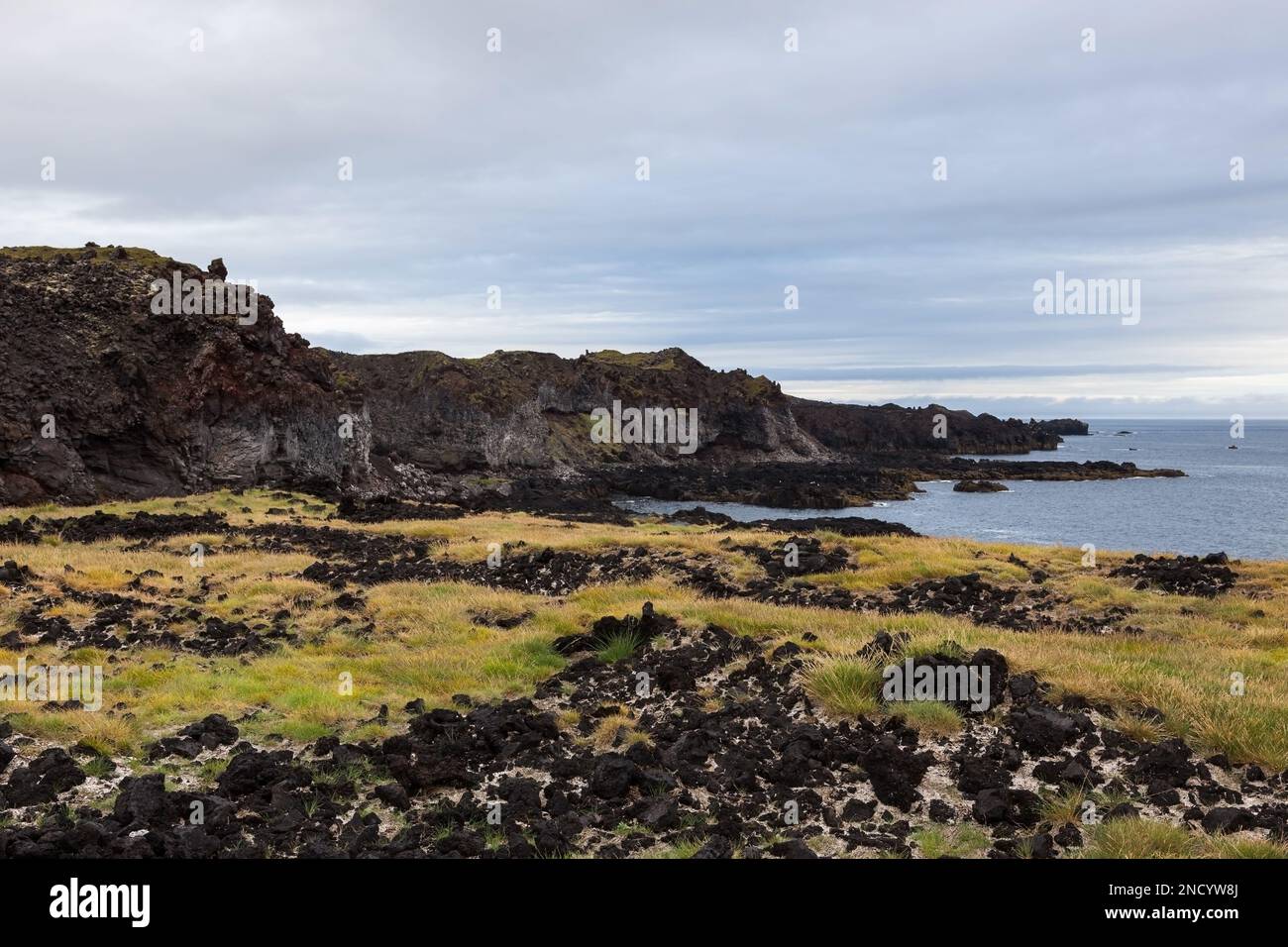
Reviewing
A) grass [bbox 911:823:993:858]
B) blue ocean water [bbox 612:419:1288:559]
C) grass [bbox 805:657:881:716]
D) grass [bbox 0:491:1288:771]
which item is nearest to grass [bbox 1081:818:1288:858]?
grass [bbox 911:823:993:858]

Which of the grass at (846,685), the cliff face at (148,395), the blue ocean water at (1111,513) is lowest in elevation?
the blue ocean water at (1111,513)

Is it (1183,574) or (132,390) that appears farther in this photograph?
(132,390)

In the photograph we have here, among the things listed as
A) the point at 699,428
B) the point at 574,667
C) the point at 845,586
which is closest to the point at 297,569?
the point at 574,667

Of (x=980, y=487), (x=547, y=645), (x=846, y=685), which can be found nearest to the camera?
(x=846, y=685)

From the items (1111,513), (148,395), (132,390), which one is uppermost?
(132,390)

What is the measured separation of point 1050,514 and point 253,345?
66.4 metres

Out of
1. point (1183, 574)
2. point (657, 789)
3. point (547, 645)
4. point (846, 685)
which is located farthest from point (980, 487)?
point (657, 789)

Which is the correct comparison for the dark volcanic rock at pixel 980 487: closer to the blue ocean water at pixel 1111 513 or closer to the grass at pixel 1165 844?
the blue ocean water at pixel 1111 513

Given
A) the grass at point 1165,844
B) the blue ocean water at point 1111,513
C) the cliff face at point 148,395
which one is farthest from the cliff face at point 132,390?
the grass at point 1165,844

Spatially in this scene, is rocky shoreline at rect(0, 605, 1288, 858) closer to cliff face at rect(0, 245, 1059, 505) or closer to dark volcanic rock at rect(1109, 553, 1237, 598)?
dark volcanic rock at rect(1109, 553, 1237, 598)

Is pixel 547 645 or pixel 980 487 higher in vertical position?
pixel 547 645

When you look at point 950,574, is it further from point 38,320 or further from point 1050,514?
point 1050,514

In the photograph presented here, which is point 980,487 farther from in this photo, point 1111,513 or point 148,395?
point 148,395

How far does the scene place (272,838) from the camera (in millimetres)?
8219
